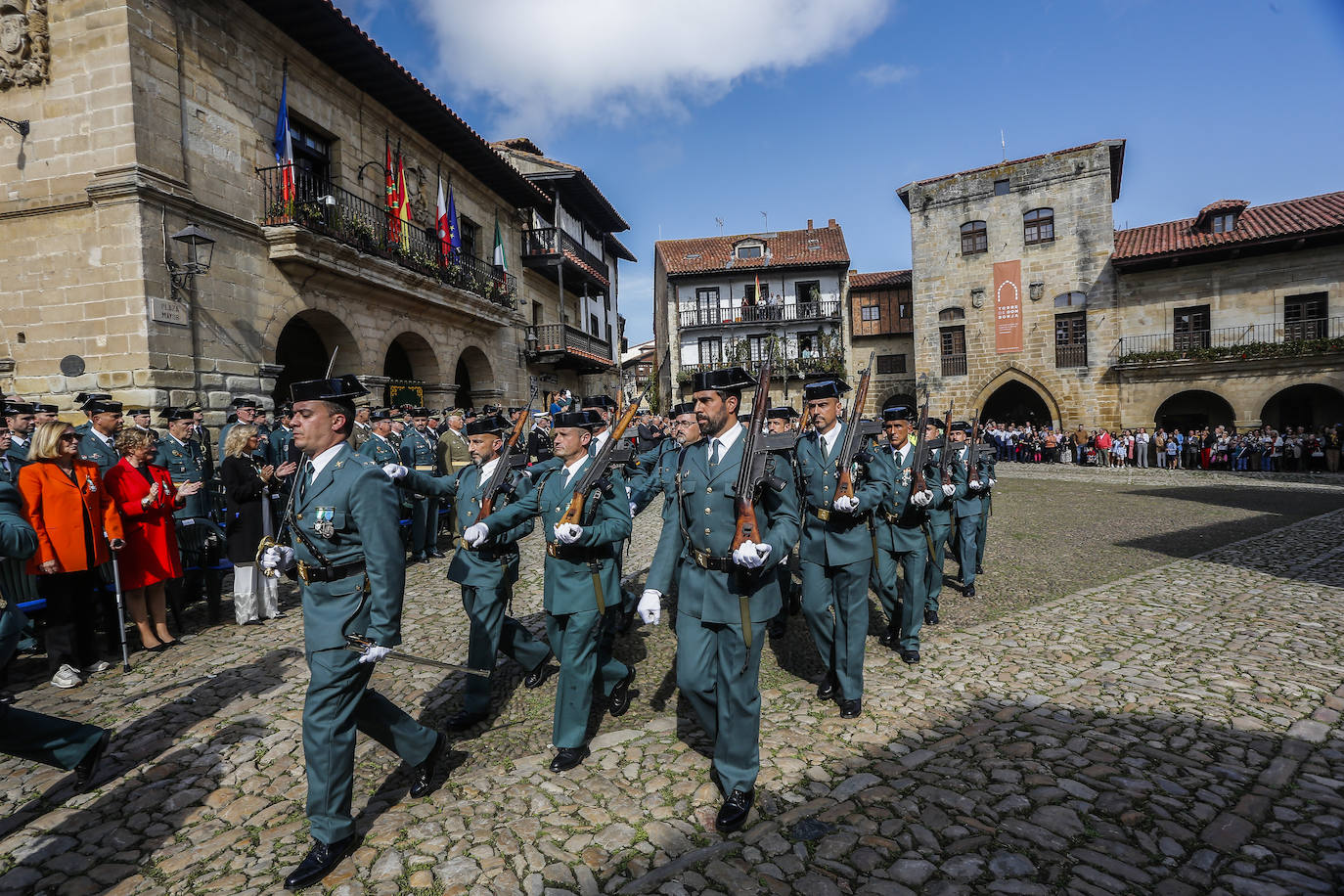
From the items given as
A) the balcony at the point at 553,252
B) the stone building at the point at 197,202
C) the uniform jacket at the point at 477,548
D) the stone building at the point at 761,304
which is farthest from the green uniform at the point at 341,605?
the stone building at the point at 761,304

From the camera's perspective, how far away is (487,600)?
175 inches

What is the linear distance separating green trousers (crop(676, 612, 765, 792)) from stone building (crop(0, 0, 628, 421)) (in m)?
9.84

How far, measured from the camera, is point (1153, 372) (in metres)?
27.2

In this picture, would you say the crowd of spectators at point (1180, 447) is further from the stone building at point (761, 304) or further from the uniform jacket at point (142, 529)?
the uniform jacket at point (142, 529)

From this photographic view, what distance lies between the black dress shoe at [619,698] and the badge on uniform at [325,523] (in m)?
2.34

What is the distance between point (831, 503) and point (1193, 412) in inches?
1263

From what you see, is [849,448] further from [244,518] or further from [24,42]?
[24,42]

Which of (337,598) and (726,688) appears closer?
(337,598)

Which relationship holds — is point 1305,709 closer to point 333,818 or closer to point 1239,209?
point 333,818

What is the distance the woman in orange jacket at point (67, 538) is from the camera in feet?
16.9

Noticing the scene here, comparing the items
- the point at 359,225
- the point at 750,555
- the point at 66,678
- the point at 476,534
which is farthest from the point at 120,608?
the point at 359,225

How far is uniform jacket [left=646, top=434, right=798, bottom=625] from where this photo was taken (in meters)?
3.43

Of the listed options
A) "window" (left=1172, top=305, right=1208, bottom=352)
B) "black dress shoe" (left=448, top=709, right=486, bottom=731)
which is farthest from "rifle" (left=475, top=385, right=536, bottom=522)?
"window" (left=1172, top=305, right=1208, bottom=352)

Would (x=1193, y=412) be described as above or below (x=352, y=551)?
above
